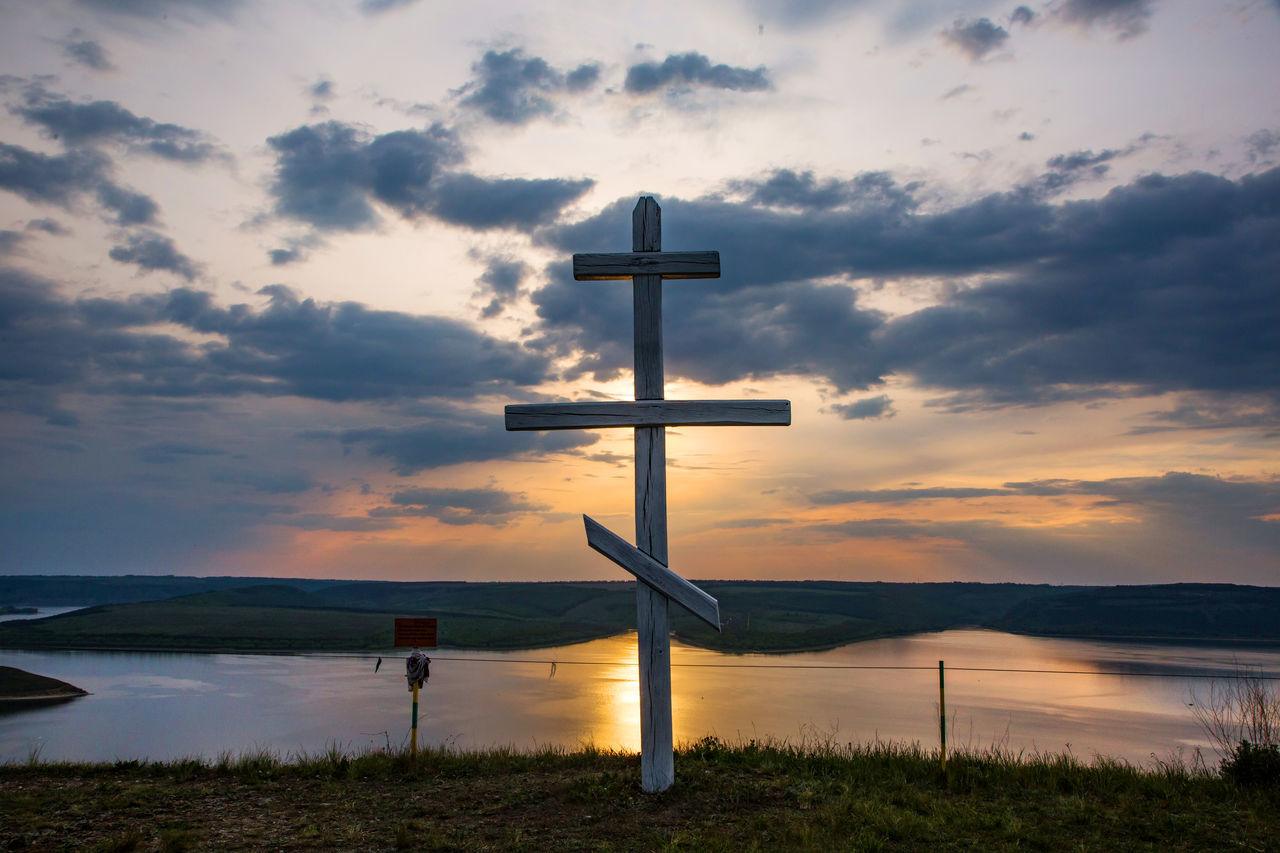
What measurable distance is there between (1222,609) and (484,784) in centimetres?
11552

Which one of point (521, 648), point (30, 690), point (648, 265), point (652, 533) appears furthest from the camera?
point (521, 648)

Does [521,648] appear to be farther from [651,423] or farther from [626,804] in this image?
[651,423]

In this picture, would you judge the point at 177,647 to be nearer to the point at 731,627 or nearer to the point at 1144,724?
the point at 731,627

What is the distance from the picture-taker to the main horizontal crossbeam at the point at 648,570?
662cm

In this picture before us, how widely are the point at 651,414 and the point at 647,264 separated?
140cm

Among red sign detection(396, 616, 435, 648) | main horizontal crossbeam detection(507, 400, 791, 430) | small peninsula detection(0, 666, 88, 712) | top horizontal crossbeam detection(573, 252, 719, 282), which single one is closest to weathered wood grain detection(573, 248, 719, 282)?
top horizontal crossbeam detection(573, 252, 719, 282)

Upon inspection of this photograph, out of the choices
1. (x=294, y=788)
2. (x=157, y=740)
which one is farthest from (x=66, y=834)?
(x=157, y=740)

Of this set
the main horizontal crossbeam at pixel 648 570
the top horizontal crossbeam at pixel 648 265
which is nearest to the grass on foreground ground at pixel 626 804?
the main horizontal crossbeam at pixel 648 570

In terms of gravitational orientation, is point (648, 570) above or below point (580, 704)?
above

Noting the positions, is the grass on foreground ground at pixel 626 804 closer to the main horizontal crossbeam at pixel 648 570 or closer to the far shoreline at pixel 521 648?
the main horizontal crossbeam at pixel 648 570

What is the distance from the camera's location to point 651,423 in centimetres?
691

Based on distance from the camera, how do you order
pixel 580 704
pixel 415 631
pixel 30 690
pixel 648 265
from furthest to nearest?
pixel 30 690 < pixel 580 704 < pixel 415 631 < pixel 648 265

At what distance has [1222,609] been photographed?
94.7m

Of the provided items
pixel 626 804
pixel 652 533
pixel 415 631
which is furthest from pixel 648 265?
pixel 415 631
